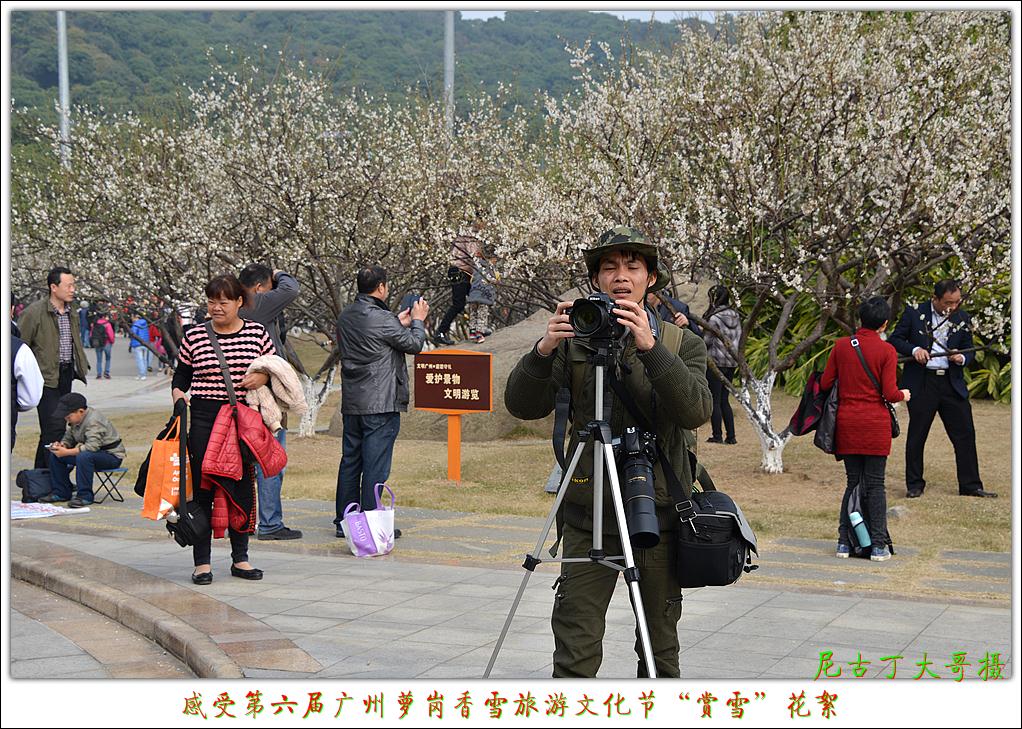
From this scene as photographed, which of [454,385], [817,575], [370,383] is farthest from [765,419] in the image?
[370,383]

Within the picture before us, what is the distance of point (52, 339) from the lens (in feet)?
36.3

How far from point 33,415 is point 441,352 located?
9.58 m

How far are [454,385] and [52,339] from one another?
12.0 feet

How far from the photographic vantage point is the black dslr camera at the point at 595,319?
4.07 meters

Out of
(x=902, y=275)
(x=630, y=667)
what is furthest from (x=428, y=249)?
(x=630, y=667)

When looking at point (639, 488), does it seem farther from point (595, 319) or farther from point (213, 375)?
point (213, 375)

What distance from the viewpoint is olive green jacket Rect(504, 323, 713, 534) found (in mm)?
4219

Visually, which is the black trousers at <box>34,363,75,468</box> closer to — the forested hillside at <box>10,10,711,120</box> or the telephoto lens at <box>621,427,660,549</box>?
the forested hillside at <box>10,10,711,120</box>

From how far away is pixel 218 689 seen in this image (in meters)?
4.33

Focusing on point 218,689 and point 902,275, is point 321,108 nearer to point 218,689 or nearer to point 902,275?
point 902,275

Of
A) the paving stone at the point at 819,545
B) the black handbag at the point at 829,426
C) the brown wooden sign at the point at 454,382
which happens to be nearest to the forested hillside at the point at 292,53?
the brown wooden sign at the point at 454,382

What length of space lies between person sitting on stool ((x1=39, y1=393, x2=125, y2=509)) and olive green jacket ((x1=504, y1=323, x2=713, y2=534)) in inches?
282

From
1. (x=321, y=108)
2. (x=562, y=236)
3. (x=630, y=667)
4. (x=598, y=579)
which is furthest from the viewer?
(x=321, y=108)

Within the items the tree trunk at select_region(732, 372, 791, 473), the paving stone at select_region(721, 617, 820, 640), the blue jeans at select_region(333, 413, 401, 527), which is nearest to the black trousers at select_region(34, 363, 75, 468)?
the blue jeans at select_region(333, 413, 401, 527)
